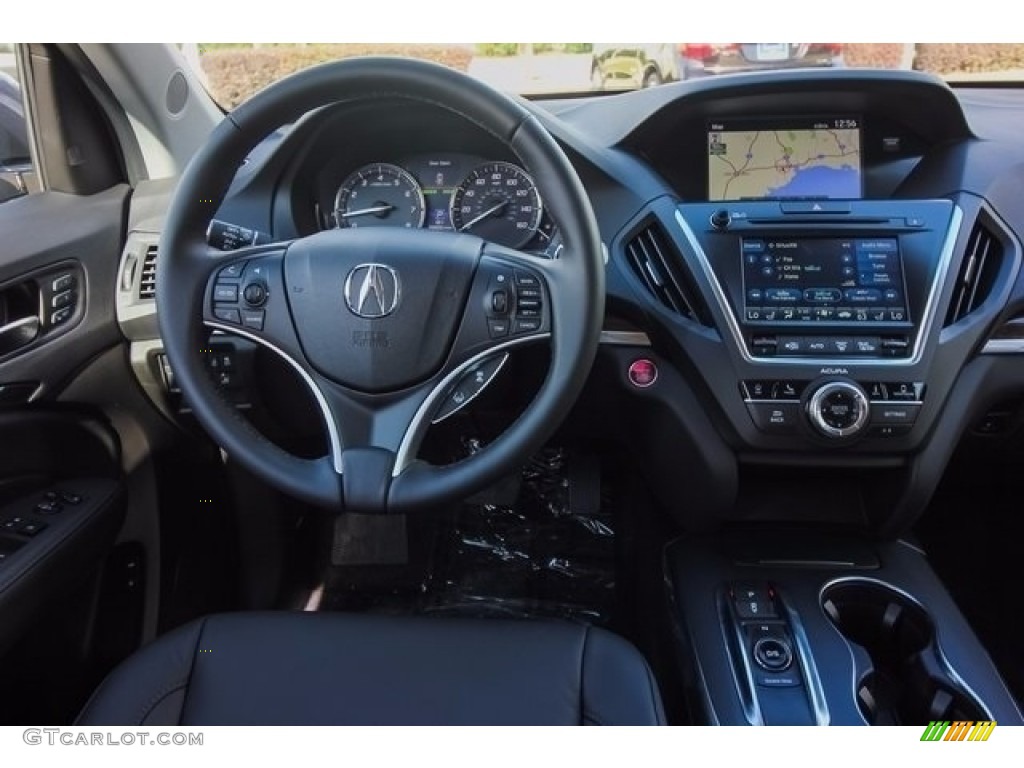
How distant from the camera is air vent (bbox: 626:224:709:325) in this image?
5.42 ft

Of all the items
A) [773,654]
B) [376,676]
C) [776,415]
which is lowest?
[773,654]

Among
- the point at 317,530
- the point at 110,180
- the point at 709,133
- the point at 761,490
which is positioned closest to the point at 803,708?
the point at 761,490

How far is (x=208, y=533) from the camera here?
2068 mm

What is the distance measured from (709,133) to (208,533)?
131cm

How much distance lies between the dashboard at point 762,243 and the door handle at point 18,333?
0.16 metres

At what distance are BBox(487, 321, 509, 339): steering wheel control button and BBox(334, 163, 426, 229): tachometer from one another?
47 centimetres

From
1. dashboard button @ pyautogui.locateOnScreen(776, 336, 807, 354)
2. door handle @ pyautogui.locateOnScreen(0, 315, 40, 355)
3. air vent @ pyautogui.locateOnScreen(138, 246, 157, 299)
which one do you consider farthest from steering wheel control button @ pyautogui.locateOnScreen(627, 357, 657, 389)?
door handle @ pyautogui.locateOnScreen(0, 315, 40, 355)

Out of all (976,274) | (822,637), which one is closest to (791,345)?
(976,274)

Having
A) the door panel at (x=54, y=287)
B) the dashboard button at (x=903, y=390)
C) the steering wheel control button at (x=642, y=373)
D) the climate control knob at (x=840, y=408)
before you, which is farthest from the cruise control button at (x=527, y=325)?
the door panel at (x=54, y=287)

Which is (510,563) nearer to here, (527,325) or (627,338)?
(627,338)

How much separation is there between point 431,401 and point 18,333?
31.0 inches

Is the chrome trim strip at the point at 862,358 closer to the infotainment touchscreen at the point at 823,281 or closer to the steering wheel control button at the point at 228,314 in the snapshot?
the infotainment touchscreen at the point at 823,281

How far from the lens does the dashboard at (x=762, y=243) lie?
63.6 inches

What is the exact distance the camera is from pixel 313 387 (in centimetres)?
139
